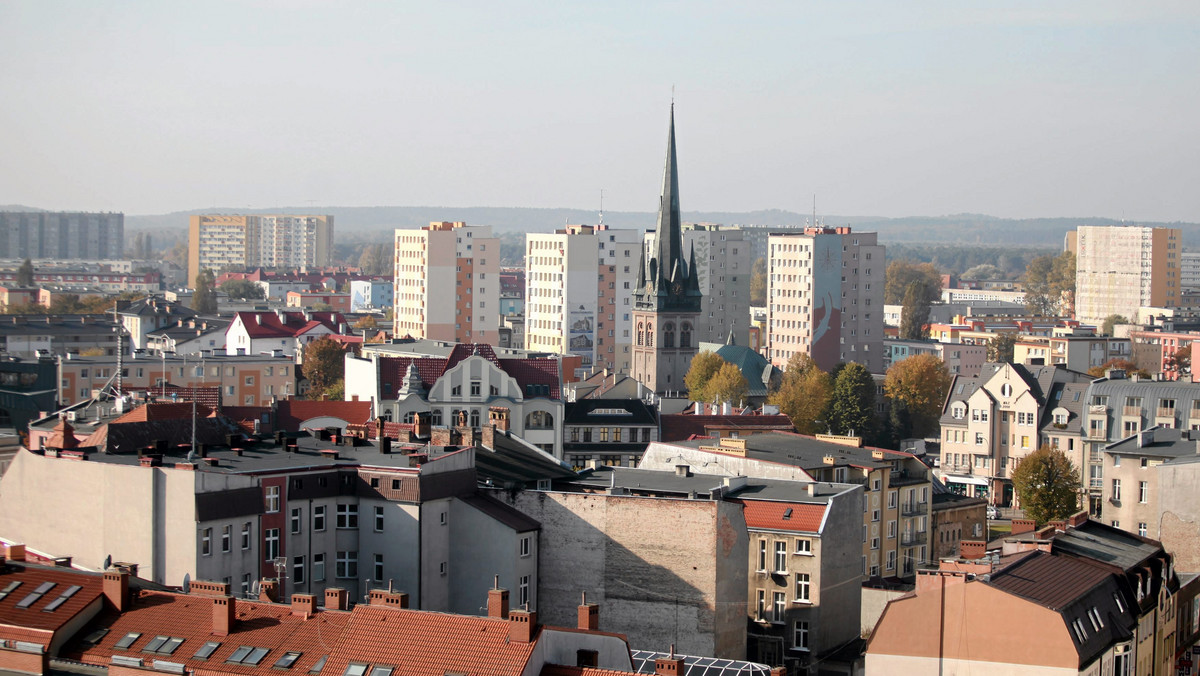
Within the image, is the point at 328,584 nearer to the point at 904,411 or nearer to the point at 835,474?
the point at 835,474

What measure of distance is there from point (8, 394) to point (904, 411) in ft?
219

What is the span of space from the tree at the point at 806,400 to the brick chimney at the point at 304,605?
255 feet

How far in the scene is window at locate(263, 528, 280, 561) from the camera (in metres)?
46.8

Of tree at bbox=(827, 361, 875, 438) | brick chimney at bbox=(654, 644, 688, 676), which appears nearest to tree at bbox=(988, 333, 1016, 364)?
tree at bbox=(827, 361, 875, 438)

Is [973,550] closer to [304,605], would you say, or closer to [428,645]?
[428,645]

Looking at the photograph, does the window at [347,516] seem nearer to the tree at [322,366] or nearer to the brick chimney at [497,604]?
the brick chimney at [497,604]

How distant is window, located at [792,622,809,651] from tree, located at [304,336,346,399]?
240 ft

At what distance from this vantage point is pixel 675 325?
137m

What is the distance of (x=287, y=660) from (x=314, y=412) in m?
46.1

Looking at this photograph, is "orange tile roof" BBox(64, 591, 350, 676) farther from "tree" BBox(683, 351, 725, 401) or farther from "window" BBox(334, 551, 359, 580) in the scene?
"tree" BBox(683, 351, 725, 401)

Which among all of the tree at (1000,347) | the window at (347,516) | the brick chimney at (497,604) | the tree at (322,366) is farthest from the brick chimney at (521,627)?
the tree at (1000,347)

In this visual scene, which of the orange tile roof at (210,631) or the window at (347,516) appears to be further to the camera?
the window at (347,516)

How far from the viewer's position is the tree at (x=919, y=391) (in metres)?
129

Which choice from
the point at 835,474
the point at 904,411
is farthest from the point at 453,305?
the point at 835,474
